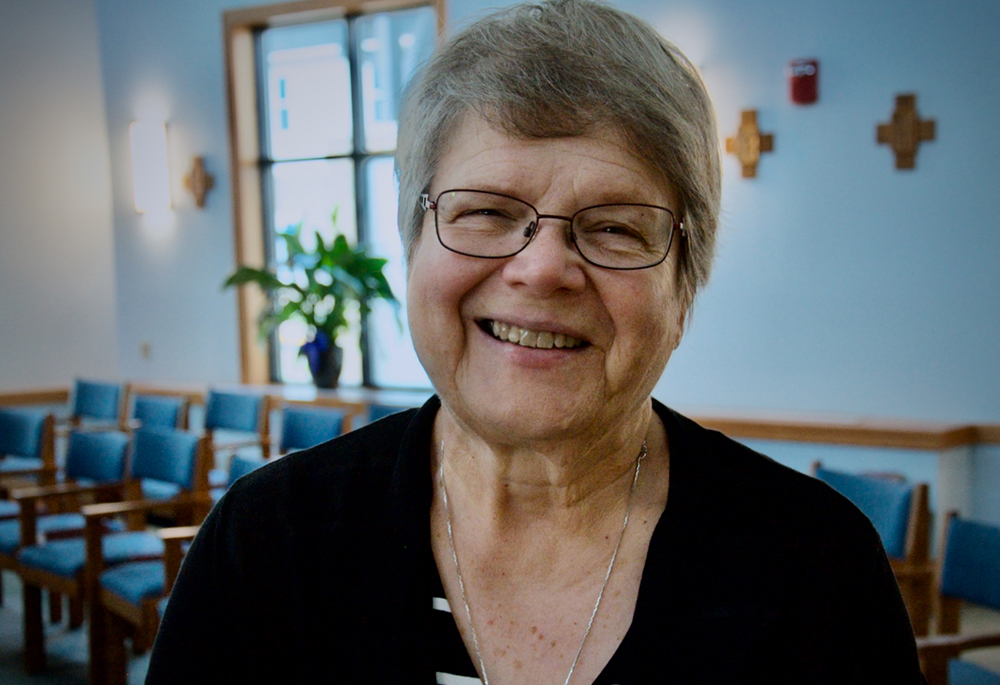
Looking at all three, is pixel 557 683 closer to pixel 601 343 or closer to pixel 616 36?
pixel 601 343

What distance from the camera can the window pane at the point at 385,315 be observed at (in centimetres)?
630

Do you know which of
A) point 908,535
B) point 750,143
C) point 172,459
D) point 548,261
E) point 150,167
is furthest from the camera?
point 150,167

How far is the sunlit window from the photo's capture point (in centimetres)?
624

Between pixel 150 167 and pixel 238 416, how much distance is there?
2.58 meters

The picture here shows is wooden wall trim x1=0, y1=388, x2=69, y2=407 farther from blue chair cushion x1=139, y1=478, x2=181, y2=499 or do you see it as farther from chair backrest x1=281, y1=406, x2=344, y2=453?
chair backrest x1=281, y1=406, x2=344, y2=453

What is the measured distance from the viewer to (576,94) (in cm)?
104

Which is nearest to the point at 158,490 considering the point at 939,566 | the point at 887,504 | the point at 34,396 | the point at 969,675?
the point at 34,396

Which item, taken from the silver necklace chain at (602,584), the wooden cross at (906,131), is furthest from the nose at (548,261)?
the wooden cross at (906,131)

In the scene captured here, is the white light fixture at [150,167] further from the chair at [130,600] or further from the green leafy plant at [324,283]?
the chair at [130,600]

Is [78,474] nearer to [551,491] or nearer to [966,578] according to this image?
[966,578]

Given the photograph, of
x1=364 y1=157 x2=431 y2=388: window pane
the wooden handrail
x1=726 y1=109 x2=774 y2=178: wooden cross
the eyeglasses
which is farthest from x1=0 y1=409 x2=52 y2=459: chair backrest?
the eyeglasses

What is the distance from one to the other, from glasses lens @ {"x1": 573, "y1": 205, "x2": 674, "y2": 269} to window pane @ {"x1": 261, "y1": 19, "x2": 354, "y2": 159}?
5.58 m

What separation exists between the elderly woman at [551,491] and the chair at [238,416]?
4.18 m

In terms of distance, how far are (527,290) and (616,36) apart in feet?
1.00
